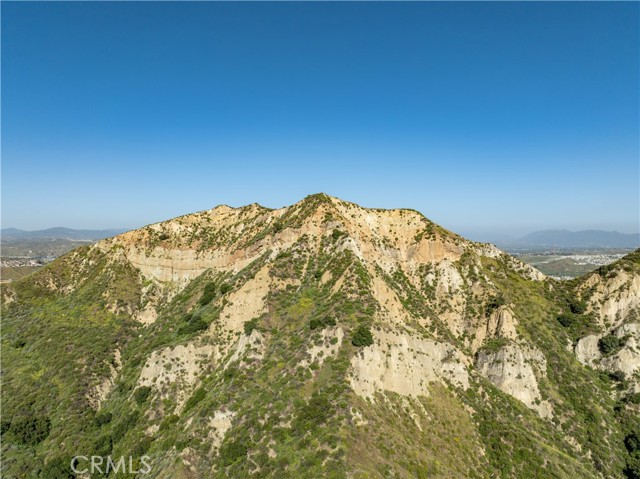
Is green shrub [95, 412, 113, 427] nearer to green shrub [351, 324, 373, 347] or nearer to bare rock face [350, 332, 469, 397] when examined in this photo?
bare rock face [350, 332, 469, 397]

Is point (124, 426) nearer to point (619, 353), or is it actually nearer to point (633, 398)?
point (633, 398)

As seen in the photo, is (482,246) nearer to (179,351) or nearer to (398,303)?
(398,303)

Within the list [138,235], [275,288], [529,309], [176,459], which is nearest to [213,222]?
[138,235]

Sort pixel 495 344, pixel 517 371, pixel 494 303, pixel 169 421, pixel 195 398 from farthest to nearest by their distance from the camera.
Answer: pixel 494 303 → pixel 495 344 → pixel 517 371 → pixel 195 398 → pixel 169 421

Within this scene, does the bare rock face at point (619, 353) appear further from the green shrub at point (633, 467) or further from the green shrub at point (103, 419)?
the green shrub at point (103, 419)

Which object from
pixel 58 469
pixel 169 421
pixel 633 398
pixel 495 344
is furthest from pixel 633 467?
pixel 58 469

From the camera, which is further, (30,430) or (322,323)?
(322,323)

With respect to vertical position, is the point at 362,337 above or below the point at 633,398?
above
